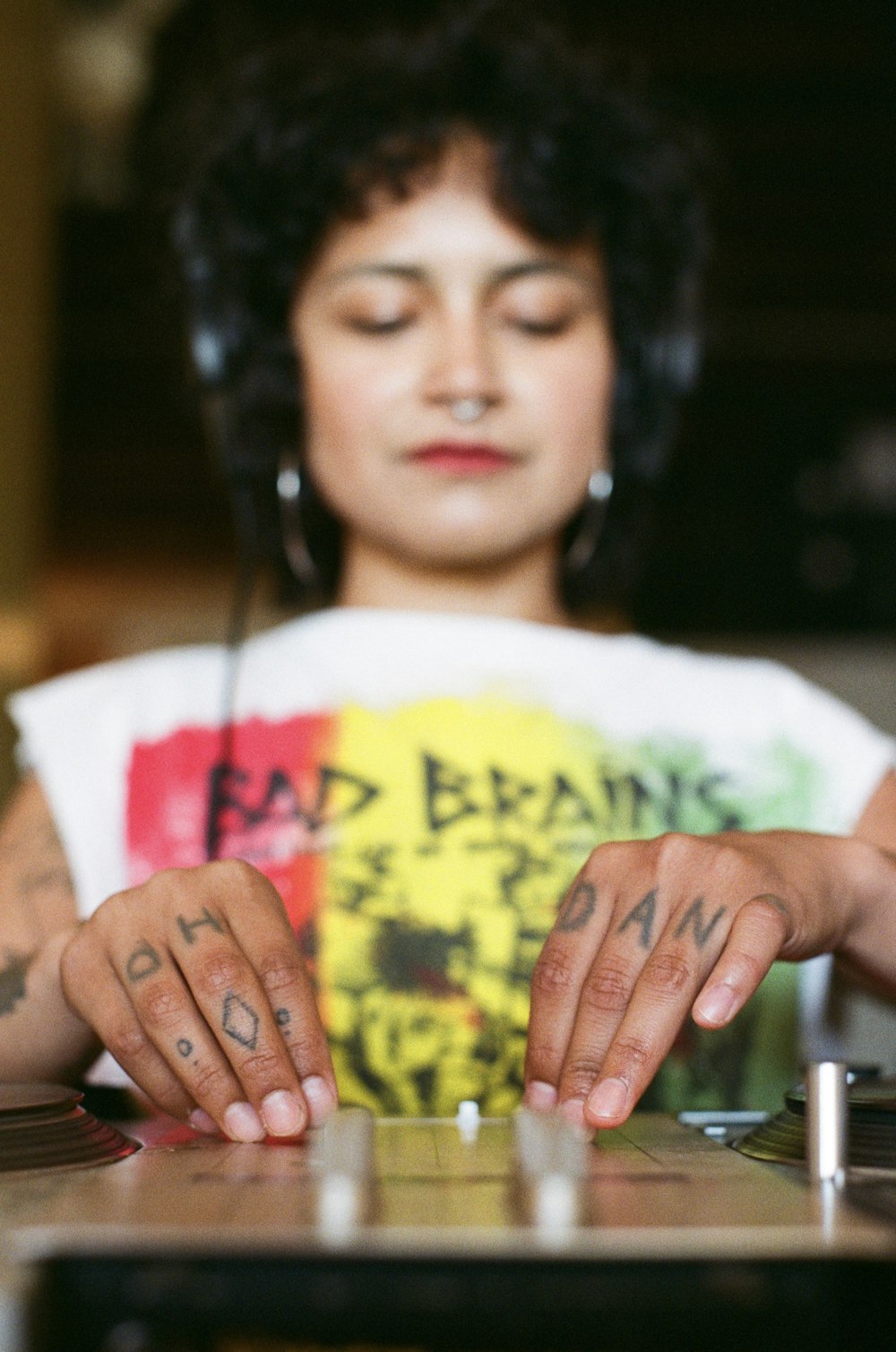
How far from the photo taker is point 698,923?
79cm

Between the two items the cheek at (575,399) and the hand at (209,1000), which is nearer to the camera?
the hand at (209,1000)

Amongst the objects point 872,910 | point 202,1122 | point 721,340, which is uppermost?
point 721,340

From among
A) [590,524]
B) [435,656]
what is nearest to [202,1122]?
[435,656]

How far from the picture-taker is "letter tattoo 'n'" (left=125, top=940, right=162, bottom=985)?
0.81 m

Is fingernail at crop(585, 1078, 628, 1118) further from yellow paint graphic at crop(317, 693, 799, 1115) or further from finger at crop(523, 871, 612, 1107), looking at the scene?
yellow paint graphic at crop(317, 693, 799, 1115)

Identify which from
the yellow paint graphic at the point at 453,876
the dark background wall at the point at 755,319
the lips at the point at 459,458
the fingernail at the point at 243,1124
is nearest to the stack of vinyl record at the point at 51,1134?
Answer: the fingernail at the point at 243,1124

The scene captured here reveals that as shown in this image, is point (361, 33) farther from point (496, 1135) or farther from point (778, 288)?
point (496, 1135)

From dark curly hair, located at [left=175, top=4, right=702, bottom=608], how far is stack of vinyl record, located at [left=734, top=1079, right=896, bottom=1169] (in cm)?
88

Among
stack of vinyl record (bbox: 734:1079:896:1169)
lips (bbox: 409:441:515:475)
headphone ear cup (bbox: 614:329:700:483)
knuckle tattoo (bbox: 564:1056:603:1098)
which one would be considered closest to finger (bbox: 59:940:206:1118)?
knuckle tattoo (bbox: 564:1056:603:1098)

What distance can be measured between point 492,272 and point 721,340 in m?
1.93

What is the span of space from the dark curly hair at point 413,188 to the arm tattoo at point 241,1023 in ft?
2.53

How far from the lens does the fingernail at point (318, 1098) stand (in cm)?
76

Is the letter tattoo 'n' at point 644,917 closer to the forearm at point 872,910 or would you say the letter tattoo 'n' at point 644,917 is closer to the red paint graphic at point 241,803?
the forearm at point 872,910

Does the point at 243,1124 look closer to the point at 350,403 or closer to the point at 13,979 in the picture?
the point at 13,979
